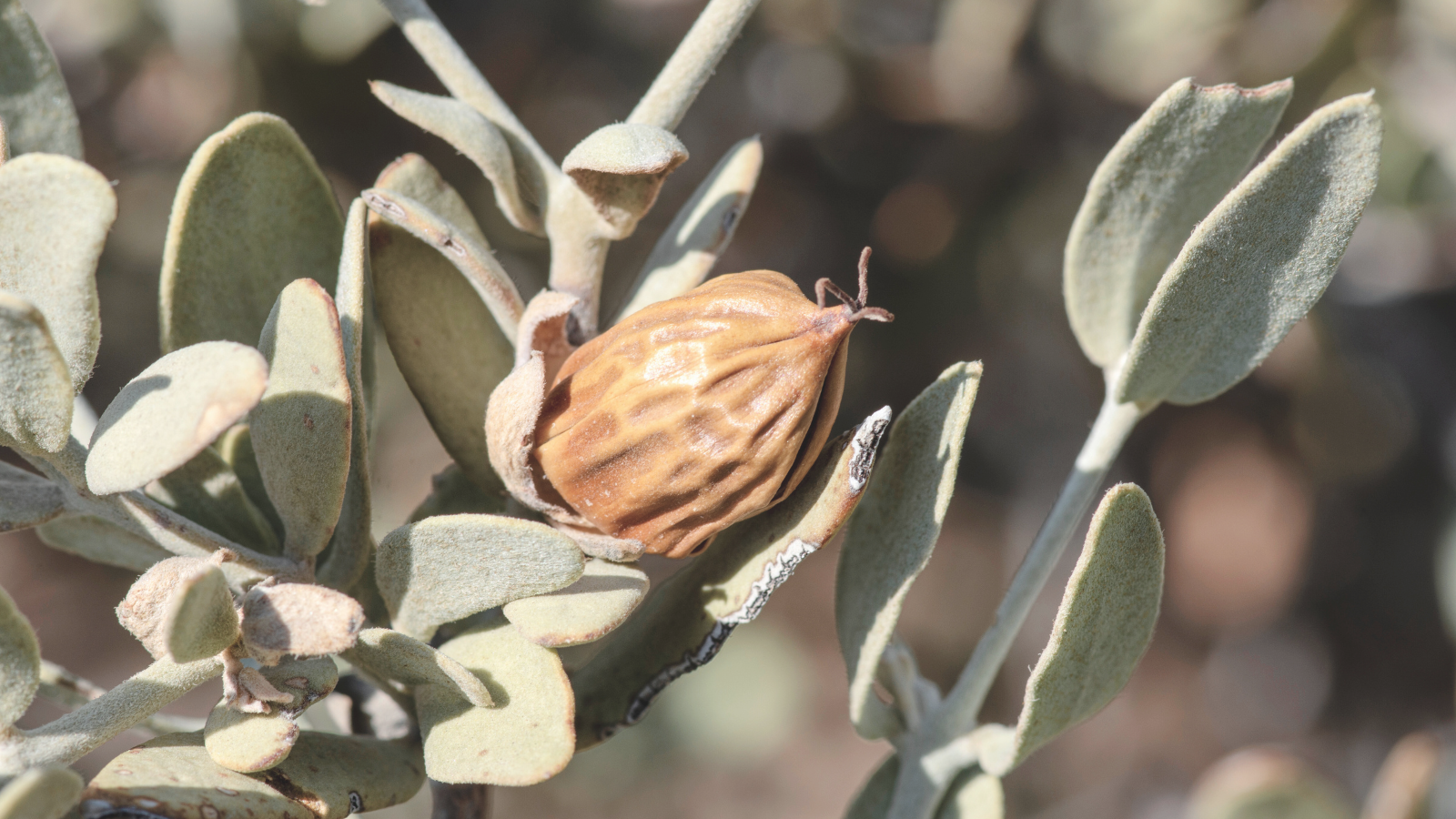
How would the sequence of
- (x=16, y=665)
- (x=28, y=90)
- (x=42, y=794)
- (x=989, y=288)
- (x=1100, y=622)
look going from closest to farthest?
(x=42, y=794) → (x=16, y=665) → (x=1100, y=622) → (x=28, y=90) → (x=989, y=288)

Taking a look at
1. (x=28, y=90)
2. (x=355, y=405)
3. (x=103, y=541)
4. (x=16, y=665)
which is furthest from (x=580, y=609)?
(x=28, y=90)

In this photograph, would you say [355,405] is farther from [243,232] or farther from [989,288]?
[989,288]

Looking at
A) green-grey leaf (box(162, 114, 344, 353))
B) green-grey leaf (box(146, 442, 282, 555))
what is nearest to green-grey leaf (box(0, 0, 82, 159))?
green-grey leaf (box(162, 114, 344, 353))

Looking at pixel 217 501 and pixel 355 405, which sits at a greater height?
pixel 355 405

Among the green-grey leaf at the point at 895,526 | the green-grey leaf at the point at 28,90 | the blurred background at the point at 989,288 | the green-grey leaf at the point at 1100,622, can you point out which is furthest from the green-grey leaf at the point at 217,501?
the blurred background at the point at 989,288

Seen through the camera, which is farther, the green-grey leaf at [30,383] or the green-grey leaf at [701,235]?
the green-grey leaf at [701,235]

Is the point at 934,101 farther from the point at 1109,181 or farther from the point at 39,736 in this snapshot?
the point at 39,736

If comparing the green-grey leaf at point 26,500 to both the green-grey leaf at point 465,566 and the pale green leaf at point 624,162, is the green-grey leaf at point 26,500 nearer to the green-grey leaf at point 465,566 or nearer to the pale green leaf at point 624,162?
the green-grey leaf at point 465,566

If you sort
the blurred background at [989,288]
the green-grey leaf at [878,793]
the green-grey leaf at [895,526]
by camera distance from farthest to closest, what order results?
1. the blurred background at [989,288]
2. the green-grey leaf at [878,793]
3. the green-grey leaf at [895,526]
